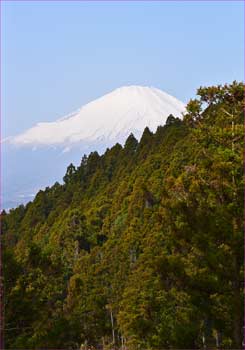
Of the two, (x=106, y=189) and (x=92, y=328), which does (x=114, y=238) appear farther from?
(x=106, y=189)

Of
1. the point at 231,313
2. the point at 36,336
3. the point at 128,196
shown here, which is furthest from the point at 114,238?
the point at 231,313

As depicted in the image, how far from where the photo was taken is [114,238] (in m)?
49.7

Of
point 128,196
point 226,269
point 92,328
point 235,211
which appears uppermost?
point 128,196

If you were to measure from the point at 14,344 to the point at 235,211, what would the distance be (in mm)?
6496

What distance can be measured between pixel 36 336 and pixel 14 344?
798 mm

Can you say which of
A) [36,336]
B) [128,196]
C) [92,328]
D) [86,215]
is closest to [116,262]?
[92,328]

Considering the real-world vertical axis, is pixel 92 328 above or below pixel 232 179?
below

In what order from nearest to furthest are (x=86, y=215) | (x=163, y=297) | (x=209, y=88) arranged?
(x=209, y=88), (x=163, y=297), (x=86, y=215)

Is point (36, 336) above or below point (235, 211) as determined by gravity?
below

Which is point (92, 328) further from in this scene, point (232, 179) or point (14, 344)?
point (232, 179)

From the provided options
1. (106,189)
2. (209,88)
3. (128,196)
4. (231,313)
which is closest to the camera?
(231,313)

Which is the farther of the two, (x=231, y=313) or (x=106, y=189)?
(x=106, y=189)

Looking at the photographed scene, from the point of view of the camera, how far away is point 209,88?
14000 mm

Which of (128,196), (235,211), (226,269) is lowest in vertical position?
(226,269)
